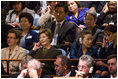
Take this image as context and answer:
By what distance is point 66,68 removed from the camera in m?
5.74

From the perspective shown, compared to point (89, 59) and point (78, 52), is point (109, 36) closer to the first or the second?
point (78, 52)

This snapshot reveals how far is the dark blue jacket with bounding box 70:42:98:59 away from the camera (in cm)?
600

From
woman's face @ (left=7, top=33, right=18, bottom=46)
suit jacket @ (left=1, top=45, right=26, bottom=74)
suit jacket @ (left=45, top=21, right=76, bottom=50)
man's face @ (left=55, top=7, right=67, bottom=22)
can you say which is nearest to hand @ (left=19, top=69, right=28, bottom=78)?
suit jacket @ (left=1, top=45, right=26, bottom=74)

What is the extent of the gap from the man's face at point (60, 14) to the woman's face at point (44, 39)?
41cm

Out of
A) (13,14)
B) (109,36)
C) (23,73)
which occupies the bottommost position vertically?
(23,73)

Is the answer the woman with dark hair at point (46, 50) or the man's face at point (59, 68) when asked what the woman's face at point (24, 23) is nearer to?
the woman with dark hair at point (46, 50)

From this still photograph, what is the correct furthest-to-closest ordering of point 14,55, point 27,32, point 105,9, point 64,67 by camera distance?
point 105,9 → point 27,32 → point 14,55 → point 64,67

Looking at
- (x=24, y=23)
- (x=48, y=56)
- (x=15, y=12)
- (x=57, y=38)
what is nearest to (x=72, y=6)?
(x=57, y=38)

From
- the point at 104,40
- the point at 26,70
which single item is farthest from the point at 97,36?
the point at 26,70

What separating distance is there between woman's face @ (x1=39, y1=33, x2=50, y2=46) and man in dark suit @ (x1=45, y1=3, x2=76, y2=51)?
245 mm

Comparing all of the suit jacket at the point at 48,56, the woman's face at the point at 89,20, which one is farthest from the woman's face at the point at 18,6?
the woman's face at the point at 89,20

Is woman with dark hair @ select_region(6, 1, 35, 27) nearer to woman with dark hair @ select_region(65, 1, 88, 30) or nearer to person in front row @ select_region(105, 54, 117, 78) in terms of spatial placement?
woman with dark hair @ select_region(65, 1, 88, 30)

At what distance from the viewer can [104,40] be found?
243 inches

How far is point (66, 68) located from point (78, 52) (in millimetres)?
427
